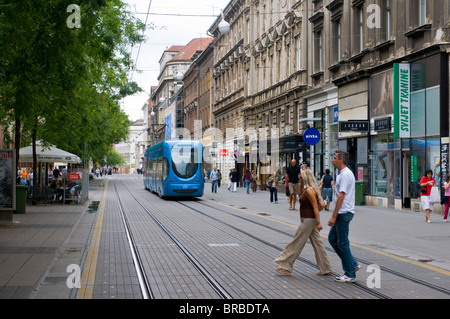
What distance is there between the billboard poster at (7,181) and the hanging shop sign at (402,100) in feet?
45.4

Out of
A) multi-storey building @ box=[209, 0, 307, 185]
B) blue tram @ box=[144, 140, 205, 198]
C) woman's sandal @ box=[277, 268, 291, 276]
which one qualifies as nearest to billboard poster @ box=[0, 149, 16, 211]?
woman's sandal @ box=[277, 268, 291, 276]

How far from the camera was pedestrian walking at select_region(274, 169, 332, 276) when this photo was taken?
9359 mm

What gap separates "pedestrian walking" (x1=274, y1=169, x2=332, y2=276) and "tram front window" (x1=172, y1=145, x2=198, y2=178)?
2230 centimetres

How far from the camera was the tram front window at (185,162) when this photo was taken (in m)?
31.6

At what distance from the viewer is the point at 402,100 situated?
24.1 metres

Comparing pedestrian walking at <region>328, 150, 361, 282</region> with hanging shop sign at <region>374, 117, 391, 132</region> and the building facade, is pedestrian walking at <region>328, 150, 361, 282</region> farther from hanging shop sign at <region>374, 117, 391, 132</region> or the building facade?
hanging shop sign at <region>374, 117, 391, 132</region>

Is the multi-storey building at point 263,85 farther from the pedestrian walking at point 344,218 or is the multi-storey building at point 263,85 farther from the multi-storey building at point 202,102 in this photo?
the pedestrian walking at point 344,218

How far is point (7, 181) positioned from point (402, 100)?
14.4 meters

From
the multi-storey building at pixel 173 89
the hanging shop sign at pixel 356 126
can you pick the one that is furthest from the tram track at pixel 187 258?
the multi-storey building at pixel 173 89

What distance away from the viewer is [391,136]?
2578 cm

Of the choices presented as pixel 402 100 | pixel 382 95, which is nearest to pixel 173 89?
pixel 382 95

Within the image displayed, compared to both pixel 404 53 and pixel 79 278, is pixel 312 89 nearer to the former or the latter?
pixel 404 53

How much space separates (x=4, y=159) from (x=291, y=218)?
8.99 metres
